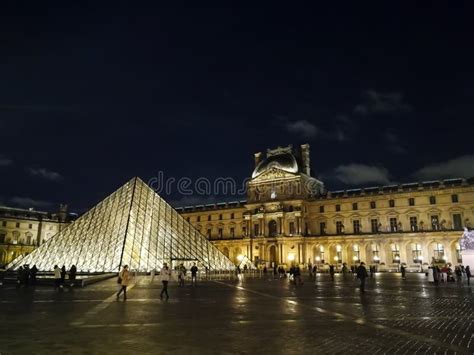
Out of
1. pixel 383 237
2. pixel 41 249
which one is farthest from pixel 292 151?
pixel 41 249

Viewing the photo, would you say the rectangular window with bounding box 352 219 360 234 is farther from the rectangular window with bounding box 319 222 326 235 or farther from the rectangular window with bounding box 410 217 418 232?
the rectangular window with bounding box 410 217 418 232

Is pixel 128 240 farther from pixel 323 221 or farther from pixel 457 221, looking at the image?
pixel 457 221

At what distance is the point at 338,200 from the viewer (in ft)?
179

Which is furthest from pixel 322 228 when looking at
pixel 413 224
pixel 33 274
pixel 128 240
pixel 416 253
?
pixel 33 274

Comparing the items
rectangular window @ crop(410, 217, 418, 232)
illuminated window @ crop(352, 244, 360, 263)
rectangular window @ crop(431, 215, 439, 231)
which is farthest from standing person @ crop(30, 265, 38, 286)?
rectangular window @ crop(431, 215, 439, 231)

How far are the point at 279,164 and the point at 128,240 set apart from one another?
33.6 m

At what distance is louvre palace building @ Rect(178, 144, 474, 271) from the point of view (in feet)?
154

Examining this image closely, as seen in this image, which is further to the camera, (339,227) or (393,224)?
(339,227)

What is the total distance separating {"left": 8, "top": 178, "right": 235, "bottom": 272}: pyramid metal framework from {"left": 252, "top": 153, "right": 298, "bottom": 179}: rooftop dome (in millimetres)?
25853

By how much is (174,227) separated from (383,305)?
77.0 ft

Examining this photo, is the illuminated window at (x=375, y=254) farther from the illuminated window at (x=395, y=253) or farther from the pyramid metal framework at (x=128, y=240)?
the pyramid metal framework at (x=128, y=240)

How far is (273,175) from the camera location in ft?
188

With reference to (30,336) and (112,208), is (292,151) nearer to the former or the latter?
(112,208)

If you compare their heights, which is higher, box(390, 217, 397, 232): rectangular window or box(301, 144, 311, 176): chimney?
box(301, 144, 311, 176): chimney
